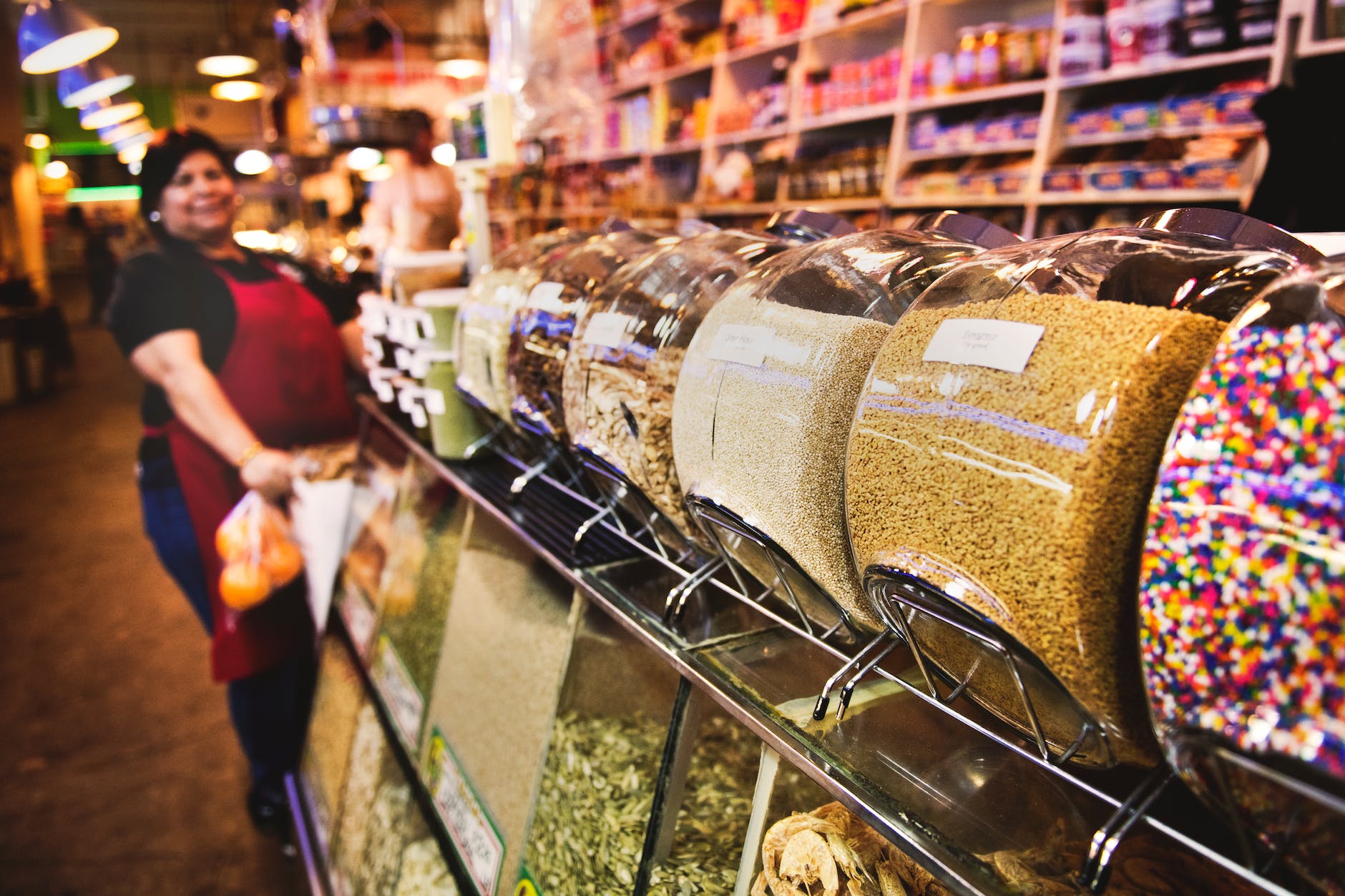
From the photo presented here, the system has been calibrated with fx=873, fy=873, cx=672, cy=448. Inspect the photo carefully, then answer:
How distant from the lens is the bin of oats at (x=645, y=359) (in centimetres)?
85

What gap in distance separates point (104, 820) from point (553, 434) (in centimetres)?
214

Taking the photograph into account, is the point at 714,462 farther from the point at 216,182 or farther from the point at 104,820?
the point at 104,820

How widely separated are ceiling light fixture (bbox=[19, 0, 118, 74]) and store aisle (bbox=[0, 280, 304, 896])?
6.76 ft

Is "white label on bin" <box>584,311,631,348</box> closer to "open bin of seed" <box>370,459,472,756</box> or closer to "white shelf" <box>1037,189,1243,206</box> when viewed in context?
"open bin of seed" <box>370,459,472,756</box>

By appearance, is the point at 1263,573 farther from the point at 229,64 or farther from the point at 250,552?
the point at 229,64

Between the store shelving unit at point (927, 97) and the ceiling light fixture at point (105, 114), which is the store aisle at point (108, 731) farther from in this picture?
the store shelving unit at point (927, 97)

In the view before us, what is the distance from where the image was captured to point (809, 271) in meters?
0.76

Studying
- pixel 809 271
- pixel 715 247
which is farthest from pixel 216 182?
pixel 809 271

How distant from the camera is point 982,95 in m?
2.91

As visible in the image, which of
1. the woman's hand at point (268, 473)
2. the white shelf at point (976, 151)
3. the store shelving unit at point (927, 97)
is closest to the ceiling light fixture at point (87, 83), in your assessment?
the woman's hand at point (268, 473)

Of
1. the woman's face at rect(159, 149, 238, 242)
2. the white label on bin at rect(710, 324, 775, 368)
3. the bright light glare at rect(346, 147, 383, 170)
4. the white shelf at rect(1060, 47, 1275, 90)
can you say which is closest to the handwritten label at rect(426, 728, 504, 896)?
the white label on bin at rect(710, 324, 775, 368)

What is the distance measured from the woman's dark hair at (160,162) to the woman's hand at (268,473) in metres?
0.65

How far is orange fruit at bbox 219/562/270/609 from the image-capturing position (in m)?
2.34

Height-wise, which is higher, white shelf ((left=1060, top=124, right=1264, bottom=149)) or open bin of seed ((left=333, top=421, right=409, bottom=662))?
white shelf ((left=1060, top=124, right=1264, bottom=149))
